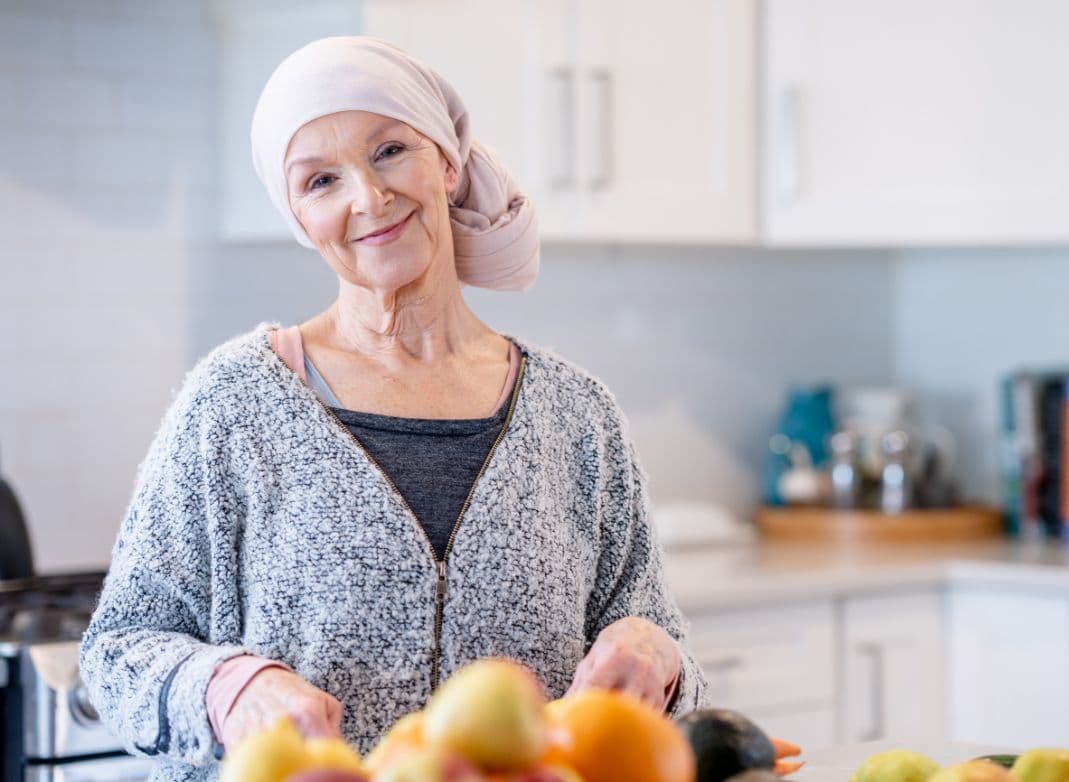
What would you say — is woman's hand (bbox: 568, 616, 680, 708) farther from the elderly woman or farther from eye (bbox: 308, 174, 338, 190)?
eye (bbox: 308, 174, 338, 190)

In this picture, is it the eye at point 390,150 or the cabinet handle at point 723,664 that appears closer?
the eye at point 390,150

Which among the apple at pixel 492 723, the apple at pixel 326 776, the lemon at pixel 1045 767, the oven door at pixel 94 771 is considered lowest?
the oven door at pixel 94 771

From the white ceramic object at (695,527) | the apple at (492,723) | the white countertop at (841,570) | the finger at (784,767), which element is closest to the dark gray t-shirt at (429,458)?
the finger at (784,767)

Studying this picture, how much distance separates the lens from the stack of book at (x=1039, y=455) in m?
3.02

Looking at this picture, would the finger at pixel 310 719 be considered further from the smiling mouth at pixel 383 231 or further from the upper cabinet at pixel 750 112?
the upper cabinet at pixel 750 112

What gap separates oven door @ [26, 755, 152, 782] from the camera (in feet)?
6.11

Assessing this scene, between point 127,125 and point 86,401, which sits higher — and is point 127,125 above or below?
above

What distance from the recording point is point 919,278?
11.2 ft

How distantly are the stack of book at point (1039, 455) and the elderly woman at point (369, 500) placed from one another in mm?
1784

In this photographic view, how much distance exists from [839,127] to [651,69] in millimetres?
405

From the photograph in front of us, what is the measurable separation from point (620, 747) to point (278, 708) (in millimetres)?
376

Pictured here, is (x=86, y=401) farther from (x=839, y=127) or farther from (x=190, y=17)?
(x=839, y=127)

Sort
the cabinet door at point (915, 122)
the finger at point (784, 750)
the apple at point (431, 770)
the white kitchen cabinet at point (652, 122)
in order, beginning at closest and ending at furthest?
the apple at point (431, 770) → the finger at point (784, 750) → the white kitchen cabinet at point (652, 122) → the cabinet door at point (915, 122)

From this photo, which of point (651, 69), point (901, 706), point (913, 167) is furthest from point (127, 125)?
point (901, 706)
